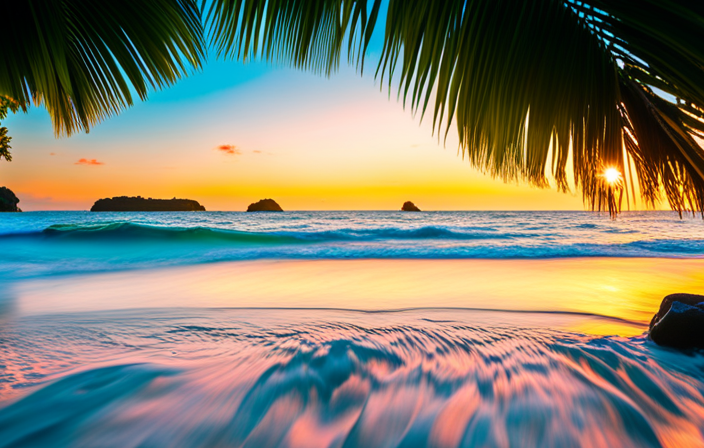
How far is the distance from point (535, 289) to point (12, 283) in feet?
26.1

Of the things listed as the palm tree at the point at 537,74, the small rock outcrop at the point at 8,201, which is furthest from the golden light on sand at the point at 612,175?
the small rock outcrop at the point at 8,201

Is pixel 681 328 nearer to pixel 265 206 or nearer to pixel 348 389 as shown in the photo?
pixel 348 389

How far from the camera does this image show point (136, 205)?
81.8 meters

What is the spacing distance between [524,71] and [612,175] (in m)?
0.60

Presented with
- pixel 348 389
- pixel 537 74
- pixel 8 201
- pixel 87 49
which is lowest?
pixel 348 389

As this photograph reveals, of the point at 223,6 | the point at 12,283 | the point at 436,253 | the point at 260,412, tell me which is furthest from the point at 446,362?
the point at 436,253

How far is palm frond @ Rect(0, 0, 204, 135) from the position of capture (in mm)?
1704

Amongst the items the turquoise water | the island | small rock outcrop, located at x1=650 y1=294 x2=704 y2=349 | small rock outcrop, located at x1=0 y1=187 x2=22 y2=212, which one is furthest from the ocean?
the island

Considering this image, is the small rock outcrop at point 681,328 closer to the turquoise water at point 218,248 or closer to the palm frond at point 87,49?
the palm frond at point 87,49

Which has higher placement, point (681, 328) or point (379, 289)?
point (681, 328)

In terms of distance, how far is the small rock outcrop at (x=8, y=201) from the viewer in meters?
55.7

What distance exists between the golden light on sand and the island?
3636 inches

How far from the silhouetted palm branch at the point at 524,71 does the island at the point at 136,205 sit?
92.0 meters

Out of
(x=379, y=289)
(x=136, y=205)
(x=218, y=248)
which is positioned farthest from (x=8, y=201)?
(x=379, y=289)
